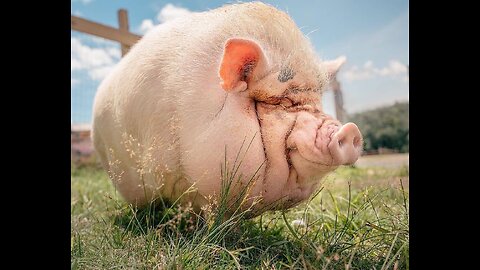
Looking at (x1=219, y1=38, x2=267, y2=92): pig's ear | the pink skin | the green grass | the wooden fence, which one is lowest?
the green grass

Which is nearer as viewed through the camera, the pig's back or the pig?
the pig

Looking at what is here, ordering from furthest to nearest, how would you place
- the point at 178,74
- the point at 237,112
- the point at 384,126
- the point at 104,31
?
1. the point at 384,126
2. the point at 104,31
3. the point at 178,74
4. the point at 237,112

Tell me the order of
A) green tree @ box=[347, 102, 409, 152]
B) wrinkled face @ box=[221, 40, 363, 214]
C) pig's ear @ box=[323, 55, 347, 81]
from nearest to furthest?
wrinkled face @ box=[221, 40, 363, 214] → pig's ear @ box=[323, 55, 347, 81] → green tree @ box=[347, 102, 409, 152]

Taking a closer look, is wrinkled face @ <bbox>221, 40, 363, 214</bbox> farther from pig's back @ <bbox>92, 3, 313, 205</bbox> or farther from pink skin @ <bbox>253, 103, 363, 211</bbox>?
pig's back @ <bbox>92, 3, 313, 205</bbox>

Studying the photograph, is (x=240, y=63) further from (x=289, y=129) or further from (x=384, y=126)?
(x=384, y=126)

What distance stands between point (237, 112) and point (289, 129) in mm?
215

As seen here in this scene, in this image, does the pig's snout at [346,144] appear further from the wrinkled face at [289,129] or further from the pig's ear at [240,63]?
the pig's ear at [240,63]

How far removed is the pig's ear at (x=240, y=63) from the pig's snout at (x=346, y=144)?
41 cm

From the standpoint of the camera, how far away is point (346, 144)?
70.3 inches

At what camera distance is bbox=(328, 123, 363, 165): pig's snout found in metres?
1.75

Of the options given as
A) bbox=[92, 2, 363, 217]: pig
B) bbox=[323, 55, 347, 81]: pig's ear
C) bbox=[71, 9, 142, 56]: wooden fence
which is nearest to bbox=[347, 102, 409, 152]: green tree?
bbox=[71, 9, 142, 56]: wooden fence

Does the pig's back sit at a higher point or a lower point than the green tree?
higher

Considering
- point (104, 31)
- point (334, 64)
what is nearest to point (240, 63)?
point (334, 64)
